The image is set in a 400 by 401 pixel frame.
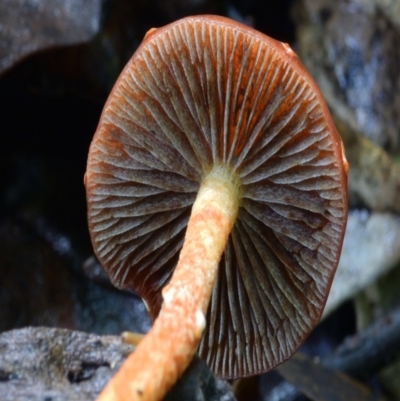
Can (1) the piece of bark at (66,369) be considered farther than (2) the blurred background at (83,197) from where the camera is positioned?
No

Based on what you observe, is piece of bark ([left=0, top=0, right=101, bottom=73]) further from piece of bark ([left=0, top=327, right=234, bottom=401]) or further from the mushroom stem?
piece of bark ([left=0, top=327, right=234, bottom=401])

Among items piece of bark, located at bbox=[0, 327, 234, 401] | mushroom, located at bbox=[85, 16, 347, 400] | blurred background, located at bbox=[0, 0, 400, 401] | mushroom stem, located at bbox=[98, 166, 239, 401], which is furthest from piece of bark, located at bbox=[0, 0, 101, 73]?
piece of bark, located at bbox=[0, 327, 234, 401]

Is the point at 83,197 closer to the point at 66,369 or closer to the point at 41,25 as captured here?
the point at 41,25

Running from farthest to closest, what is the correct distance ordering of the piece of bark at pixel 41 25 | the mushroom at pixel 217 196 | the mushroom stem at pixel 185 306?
A: the piece of bark at pixel 41 25 → the mushroom at pixel 217 196 → the mushroom stem at pixel 185 306

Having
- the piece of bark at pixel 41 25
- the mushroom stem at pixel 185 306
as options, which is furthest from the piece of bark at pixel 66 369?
the piece of bark at pixel 41 25

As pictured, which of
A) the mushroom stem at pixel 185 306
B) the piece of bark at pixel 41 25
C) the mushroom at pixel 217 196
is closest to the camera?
the mushroom stem at pixel 185 306

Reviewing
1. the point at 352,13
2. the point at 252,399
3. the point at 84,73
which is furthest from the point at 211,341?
the point at 352,13

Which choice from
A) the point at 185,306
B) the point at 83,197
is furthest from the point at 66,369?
the point at 83,197

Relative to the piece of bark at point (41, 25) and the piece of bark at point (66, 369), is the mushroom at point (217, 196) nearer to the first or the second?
the piece of bark at point (66, 369)

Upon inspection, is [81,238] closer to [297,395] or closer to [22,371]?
[297,395]
